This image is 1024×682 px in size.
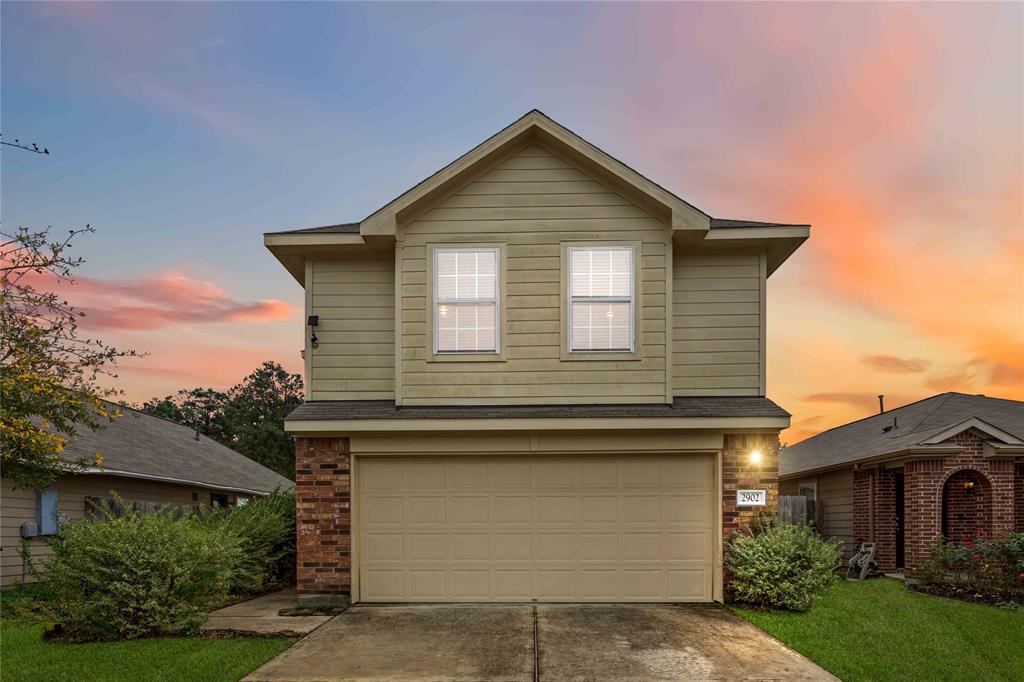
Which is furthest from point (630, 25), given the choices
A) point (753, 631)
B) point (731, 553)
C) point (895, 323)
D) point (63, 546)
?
point (63, 546)

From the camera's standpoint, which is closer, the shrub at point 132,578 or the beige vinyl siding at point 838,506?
the shrub at point 132,578

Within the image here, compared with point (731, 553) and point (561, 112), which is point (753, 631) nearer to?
point (731, 553)

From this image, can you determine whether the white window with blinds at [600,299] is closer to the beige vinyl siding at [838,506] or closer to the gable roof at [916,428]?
the gable roof at [916,428]

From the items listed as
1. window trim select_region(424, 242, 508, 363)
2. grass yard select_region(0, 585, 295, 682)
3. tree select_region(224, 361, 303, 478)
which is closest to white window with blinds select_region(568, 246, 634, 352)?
window trim select_region(424, 242, 508, 363)

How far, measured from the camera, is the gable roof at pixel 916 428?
14.0 metres

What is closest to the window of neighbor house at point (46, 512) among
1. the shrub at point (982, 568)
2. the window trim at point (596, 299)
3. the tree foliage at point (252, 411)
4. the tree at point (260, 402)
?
the window trim at point (596, 299)

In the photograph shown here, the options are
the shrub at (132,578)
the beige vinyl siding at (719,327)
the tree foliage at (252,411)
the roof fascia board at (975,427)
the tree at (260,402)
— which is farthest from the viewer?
the tree at (260,402)

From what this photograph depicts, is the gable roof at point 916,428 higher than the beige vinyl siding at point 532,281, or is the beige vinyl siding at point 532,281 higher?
the beige vinyl siding at point 532,281

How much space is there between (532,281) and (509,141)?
209cm

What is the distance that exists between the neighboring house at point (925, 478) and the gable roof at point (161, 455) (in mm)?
15347

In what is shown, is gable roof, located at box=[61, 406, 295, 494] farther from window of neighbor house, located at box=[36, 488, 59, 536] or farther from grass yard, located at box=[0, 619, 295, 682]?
grass yard, located at box=[0, 619, 295, 682]

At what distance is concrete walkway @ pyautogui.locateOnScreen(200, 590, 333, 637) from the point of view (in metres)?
8.50

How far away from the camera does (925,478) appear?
13984 mm

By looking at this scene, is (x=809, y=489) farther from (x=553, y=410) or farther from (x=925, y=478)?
(x=553, y=410)
